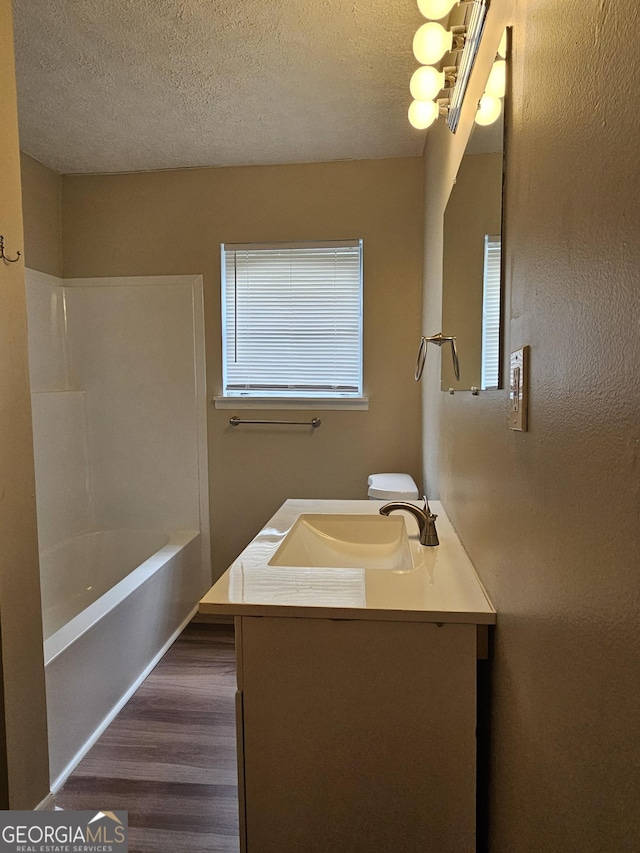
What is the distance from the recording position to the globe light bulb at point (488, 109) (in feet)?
3.04

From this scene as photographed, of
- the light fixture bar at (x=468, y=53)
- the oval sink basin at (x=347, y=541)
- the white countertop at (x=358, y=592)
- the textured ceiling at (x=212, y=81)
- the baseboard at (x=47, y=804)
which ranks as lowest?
the baseboard at (x=47, y=804)

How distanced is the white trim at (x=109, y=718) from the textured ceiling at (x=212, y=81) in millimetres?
2458

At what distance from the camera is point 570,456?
1.89ft

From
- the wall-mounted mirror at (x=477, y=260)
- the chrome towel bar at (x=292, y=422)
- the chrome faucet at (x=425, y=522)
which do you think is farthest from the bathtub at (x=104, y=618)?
the wall-mounted mirror at (x=477, y=260)

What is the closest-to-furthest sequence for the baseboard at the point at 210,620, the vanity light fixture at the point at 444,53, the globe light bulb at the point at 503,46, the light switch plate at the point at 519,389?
the light switch plate at the point at 519,389, the globe light bulb at the point at 503,46, the vanity light fixture at the point at 444,53, the baseboard at the point at 210,620

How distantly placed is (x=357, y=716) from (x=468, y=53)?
143 cm

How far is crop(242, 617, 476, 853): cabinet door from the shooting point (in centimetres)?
99

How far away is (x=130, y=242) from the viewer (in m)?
2.84

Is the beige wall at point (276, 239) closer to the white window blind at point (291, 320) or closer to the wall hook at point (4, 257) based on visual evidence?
the white window blind at point (291, 320)

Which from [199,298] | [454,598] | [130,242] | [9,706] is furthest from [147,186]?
[454,598]

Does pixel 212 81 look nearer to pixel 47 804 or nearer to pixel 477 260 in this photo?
pixel 477 260

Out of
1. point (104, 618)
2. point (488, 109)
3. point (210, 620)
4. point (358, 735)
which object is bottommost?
point (210, 620)

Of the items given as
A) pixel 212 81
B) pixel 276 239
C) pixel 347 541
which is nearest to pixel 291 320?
pixel 276 239

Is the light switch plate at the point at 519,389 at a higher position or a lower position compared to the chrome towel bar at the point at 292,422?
higher
